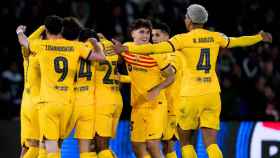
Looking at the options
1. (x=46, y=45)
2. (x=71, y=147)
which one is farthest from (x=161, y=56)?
(x=71, y=147)

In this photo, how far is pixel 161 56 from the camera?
45.3ft

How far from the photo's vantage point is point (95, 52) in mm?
12945

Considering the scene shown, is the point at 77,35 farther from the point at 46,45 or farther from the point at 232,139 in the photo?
the point at 232,139

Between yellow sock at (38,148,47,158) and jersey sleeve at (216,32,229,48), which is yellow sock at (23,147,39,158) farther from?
jersey sleeve at (216,32,229,48)

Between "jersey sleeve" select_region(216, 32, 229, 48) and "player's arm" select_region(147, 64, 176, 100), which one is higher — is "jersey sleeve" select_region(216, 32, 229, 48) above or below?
above

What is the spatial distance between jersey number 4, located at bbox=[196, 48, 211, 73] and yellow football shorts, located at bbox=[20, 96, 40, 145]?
7.59ft

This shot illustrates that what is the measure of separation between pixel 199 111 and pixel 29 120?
2337mm

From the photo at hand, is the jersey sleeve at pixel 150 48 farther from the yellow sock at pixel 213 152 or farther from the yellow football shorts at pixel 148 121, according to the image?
the yellow sock at pixel 213 152

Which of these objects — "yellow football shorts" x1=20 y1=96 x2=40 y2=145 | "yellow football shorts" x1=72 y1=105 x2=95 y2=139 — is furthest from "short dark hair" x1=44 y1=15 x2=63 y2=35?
"yellow football shorts" x1=20 y1=96 x2=40 y2=145

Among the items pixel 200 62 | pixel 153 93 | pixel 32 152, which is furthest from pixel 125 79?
pixel 32 152

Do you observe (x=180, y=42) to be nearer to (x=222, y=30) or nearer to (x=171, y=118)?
(x=171, y=118)

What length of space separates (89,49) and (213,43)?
5.65 feet

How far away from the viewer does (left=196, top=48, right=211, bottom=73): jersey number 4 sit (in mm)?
13359

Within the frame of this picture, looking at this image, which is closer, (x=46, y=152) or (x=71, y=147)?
(x=46, y=152)
